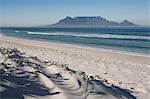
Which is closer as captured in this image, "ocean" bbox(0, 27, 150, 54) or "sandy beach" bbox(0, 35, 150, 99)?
"sandy beach" bbox(0, 35, 150, 99)

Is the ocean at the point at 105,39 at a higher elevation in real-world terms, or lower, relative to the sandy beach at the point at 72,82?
lower

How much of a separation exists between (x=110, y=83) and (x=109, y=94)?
146 cm

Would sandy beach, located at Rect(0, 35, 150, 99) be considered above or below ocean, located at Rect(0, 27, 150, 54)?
above

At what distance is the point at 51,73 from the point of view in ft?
35.2

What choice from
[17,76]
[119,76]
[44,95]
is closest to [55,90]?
[44,95]

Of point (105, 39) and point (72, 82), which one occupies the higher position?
point (72, 82)

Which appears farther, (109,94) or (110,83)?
(110,83)

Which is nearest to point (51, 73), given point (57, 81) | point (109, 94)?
point (57, 81)

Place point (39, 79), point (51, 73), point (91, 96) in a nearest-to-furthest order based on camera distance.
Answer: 1. point (91, 96)
2. point (39, 79)
3. point (51, 73)

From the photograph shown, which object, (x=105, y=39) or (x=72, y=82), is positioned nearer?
(x=72, y=82)

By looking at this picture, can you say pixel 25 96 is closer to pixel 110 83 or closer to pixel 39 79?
pixel 39 79

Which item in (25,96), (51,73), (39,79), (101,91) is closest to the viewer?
(25,96)

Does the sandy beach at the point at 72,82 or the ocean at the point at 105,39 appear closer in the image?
the sandy beach at the point at 72,82

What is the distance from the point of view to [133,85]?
9.64m
